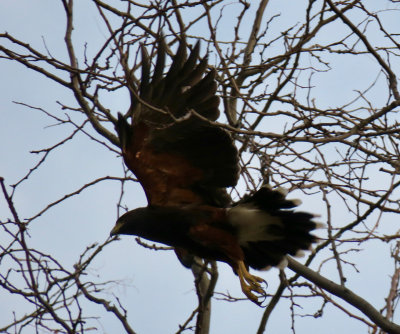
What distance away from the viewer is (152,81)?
14.5ft

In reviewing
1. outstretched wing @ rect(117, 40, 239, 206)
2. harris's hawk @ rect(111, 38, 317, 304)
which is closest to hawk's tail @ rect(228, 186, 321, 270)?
harris's hawk @ rect(111, 38, 317, 304)

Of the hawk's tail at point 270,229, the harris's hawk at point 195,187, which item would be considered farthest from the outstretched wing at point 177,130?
the hawk's tail at point 270,229

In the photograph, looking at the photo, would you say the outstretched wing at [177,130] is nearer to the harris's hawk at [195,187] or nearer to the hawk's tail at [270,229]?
the harris's hawk at [195,187]

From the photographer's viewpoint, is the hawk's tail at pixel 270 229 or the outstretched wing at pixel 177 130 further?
the hawk's tail at pixel 270 229

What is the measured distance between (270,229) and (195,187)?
2.08 ft

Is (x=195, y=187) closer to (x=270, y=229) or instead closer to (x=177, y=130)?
(x=177, y=130)

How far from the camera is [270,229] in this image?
191 inches

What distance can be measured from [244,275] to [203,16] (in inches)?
78.3

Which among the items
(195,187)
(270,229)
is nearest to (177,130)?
(195,187)

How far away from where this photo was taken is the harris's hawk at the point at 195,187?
175 inches

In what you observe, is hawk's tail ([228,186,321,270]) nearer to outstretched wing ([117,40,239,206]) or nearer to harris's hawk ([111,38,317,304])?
harris's hawk ([111,38,317,304])

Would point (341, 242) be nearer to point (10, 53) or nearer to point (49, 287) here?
point (49, 287)

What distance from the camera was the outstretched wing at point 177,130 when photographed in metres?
4.40

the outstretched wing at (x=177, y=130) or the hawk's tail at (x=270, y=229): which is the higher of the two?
the outstretched wing at (x=177, y=130)
